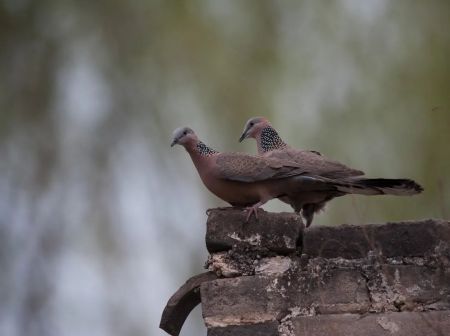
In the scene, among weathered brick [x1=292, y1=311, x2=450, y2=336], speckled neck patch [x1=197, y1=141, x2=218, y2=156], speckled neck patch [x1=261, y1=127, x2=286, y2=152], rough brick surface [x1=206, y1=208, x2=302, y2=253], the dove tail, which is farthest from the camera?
speckled neck patch [x1=261, y1=127, x2=286, y2=152]

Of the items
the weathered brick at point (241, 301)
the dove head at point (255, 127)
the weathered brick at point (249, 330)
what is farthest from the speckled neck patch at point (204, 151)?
the dove head at point (255, 127)

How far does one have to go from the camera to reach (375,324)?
4531mm

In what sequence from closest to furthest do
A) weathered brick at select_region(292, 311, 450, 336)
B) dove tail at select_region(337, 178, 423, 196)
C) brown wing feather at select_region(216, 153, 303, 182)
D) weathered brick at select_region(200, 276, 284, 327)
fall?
weathered brick at select_region(292, 311, 450, 336)
weathered brick at select_region(200, 276, 284, 327)
dove tail at select_region(337, 178, 423, 196)
brown wing feather at select_region(216, 153, 303, 182)

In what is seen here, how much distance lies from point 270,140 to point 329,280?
2.91m

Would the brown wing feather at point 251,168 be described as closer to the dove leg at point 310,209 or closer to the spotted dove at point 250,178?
Result: the spotted dove at point 250,178

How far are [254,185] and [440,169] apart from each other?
5970mm

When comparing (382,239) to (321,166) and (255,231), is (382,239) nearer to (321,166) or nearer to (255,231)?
(255,231)

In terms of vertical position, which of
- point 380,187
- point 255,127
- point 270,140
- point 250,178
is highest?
point 255,127

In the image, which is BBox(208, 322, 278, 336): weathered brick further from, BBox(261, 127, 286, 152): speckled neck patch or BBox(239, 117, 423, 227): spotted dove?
BBox(261, 127, 286, 152): speckled neck patch

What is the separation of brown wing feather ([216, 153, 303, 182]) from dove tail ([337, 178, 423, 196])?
304mm

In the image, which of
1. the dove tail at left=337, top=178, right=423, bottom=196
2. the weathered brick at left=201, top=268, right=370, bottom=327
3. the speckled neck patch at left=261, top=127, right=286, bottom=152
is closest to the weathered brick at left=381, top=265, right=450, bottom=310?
the weathered brick at left=201, top=268, right=370, bottom=327

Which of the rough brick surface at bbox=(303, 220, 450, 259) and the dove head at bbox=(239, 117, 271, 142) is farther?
the dove head at bbox=(239, 117, 271, 142)

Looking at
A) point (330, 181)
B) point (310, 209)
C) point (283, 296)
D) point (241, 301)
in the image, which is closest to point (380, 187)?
point (330, 181)

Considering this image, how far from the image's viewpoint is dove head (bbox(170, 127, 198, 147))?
5.88m
